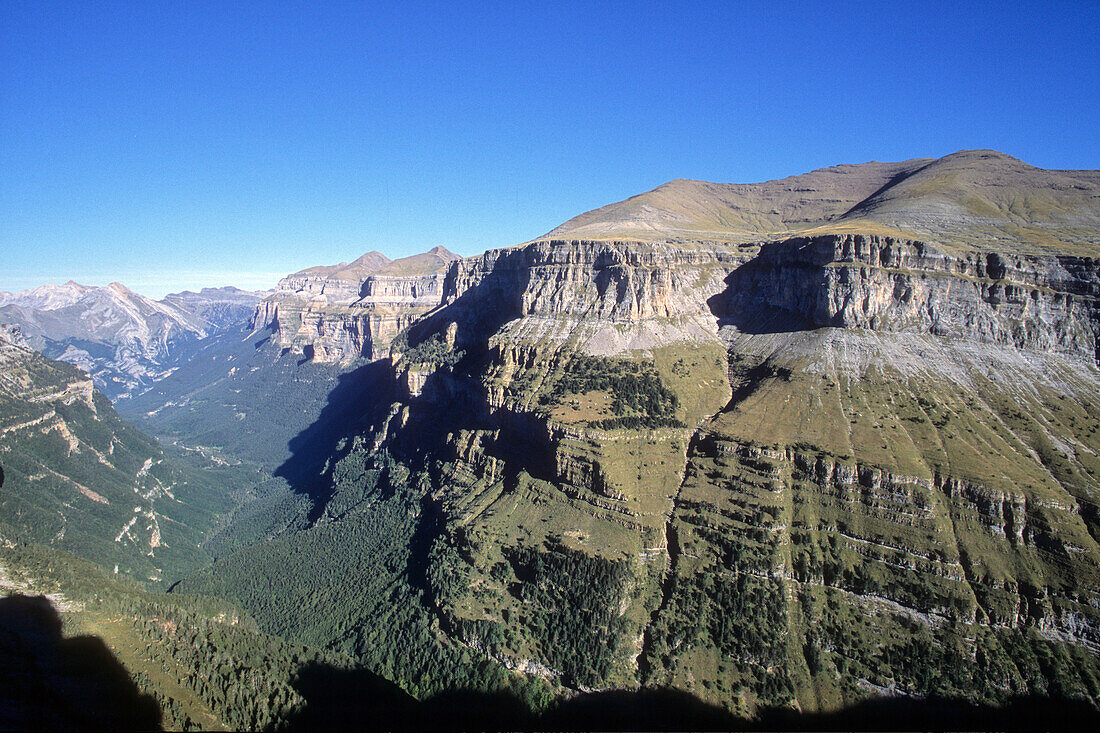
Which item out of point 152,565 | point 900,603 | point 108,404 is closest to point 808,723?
point 900,603

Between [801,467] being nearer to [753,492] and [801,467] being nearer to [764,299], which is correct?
[753,492]

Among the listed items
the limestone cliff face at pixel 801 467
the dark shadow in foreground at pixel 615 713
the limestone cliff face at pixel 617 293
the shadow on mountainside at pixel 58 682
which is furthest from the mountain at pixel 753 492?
the shadow on mountainside at pixel 58 682

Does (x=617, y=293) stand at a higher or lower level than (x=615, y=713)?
higher

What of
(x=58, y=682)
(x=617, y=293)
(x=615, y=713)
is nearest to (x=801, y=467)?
(x=615, y=713)

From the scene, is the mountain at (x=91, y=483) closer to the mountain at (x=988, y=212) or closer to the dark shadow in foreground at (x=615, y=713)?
the dark shadow in foreground at (x=615, y=713)

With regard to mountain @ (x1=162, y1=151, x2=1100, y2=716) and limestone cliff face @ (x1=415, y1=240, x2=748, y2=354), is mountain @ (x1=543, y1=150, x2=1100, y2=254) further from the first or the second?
limestone cliff face @ (x1=415, y1=240, x2=748, y2=354)

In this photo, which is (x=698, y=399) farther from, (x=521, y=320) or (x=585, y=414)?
(x=521, y=320)
